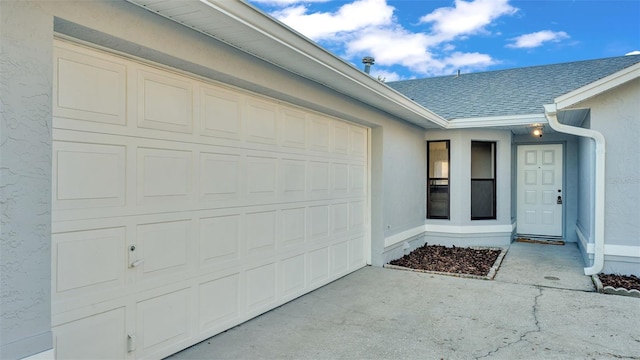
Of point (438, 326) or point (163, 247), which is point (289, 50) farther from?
point (438, 326)

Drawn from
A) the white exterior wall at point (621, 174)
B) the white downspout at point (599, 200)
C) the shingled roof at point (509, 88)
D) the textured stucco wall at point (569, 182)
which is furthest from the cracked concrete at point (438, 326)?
the textured stucco wall at point (569, 182)

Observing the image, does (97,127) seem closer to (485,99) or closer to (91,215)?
(91,215)

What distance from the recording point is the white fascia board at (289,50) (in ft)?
9.16

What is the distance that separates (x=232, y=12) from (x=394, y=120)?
16.4ft

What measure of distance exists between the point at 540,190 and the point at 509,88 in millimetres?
2755

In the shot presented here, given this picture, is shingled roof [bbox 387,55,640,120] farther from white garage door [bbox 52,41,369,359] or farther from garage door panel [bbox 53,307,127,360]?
garage door panel [bbox 53,307,127,360]

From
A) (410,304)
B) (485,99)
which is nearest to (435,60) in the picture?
(485,99)

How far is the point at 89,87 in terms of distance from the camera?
273cm

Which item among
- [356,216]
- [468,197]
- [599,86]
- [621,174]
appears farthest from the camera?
[468,197]

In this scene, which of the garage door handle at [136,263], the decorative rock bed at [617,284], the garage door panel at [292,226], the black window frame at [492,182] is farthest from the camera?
the black window frame at [492,182]

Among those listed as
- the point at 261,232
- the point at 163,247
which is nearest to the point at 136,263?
the point at 163,247

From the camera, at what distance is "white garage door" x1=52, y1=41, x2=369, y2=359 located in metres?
2.65

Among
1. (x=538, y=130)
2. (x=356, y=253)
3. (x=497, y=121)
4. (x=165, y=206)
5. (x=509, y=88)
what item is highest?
(x=509, y=88)

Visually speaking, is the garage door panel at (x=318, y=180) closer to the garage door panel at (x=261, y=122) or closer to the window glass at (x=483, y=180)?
the garage door panel at (x=261, y=122)
